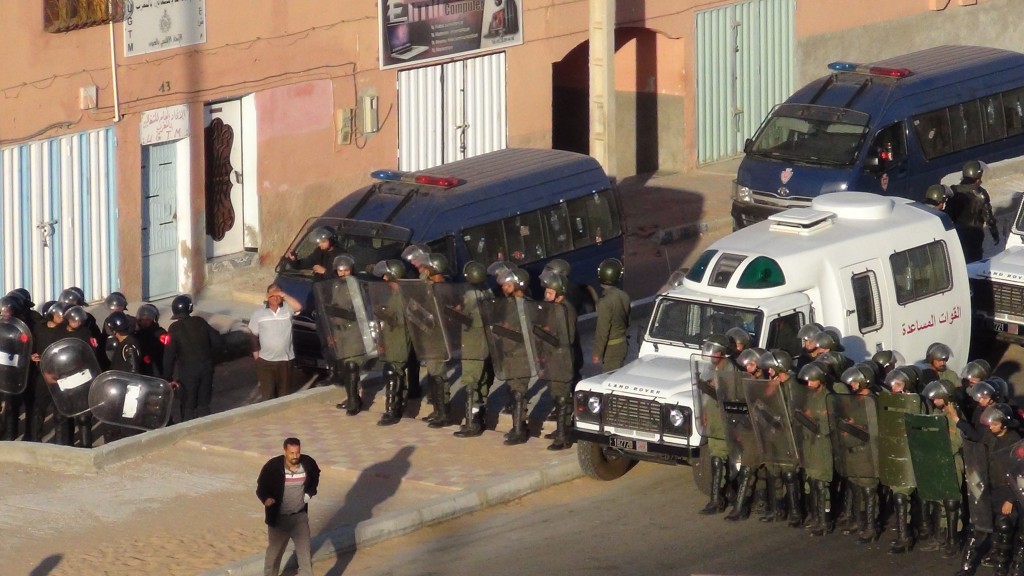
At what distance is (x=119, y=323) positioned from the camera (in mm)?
17656

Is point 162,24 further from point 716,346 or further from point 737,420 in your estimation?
point 737,420

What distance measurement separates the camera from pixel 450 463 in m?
16.8

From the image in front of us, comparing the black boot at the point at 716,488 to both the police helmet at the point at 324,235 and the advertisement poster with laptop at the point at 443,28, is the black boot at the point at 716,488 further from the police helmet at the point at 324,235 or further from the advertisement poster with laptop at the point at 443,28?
the advertisement poster with laptop at the point at 443,28

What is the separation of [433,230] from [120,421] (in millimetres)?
4061

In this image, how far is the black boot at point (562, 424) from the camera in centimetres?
1711

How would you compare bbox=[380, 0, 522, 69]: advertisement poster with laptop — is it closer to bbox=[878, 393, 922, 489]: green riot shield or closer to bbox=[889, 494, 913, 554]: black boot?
bbox=[878, 393, 922, 489]: green riot shield

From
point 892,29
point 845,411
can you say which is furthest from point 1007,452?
point 892,29

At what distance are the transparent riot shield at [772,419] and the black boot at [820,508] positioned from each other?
244mm

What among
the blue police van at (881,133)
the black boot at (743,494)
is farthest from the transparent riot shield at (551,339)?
the blue police van at (881,133)

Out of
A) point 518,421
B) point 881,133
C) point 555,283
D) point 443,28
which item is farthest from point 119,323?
point 881,133

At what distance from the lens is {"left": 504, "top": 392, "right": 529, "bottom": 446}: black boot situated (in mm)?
17375

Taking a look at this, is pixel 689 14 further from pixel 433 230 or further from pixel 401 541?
pixel 401 541

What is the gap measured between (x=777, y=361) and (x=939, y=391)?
4.35 ft

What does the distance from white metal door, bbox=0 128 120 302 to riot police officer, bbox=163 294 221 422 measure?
5.09 m
